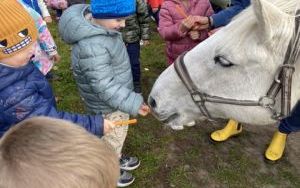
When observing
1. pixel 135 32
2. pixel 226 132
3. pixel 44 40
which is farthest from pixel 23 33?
pixel 226 132

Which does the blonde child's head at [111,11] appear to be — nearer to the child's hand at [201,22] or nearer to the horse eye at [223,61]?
the horse eye at [223,61]

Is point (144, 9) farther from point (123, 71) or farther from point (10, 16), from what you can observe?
point (10, 16)

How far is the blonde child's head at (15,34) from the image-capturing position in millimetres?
2418

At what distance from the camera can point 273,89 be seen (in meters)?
2.39

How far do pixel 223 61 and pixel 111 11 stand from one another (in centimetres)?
87

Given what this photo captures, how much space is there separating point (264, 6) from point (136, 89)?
10.1ft

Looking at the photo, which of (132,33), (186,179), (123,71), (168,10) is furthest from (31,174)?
(132,33)

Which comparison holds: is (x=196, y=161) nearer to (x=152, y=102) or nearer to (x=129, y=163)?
(x=129, y=163)

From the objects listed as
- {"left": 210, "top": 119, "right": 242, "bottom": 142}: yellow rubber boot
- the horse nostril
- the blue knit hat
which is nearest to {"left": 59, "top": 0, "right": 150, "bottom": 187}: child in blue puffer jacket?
the blue knit hat

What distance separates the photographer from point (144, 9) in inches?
189

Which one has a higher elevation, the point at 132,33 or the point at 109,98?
the point at 109,98

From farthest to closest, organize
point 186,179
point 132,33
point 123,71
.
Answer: point 132,33 < point 186,179 < point 123,71

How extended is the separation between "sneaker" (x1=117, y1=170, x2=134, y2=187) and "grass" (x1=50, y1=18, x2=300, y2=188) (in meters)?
0.07

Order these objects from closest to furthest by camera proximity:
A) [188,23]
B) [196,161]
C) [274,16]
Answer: [274,16], [188,23], [196,161]
